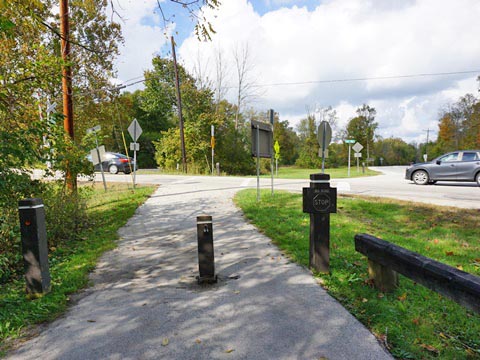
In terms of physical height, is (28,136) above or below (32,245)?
above

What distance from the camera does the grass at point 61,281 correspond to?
3.12 m

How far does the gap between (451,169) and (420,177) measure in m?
1.44

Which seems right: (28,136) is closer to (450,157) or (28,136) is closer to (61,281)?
(61,281)

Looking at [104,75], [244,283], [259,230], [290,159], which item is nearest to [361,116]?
[290,159]

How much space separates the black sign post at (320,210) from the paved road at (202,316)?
32 cm

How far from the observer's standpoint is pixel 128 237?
6.66 metres

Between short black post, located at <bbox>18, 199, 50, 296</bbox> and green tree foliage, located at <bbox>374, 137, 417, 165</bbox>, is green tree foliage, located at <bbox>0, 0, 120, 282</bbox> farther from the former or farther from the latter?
green tree foliage, located at <bbox>374, 137, 417, 165</bbox>

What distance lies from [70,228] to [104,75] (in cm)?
917

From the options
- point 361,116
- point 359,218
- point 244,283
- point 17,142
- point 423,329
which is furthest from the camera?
point 361,116

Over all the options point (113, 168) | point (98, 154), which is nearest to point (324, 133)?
point (98, 154)

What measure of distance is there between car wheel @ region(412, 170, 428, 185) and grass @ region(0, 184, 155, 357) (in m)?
14.4

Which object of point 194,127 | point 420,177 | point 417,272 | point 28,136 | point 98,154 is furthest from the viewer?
point 194,127

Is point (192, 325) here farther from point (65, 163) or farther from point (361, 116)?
point (361, 116)

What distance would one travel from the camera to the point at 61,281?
4172mm
